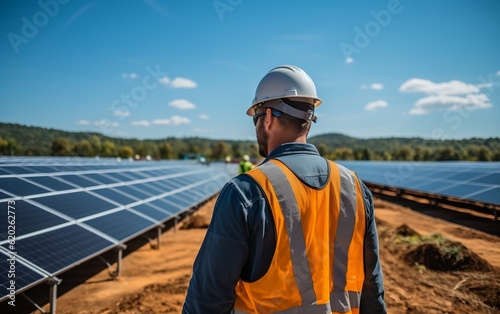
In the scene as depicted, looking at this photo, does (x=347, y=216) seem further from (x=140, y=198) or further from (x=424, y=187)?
(x=424, y=187)

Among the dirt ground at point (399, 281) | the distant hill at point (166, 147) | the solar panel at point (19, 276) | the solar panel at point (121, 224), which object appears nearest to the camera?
the solar panel at point (19, 276)

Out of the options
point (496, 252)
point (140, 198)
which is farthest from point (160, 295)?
point (496, 252)

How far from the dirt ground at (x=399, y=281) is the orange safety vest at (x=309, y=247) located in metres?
4.15

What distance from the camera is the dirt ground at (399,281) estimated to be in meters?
5.08

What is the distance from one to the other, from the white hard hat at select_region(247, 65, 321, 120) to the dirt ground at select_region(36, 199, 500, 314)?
466 cm

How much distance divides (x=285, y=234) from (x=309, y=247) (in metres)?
0.18

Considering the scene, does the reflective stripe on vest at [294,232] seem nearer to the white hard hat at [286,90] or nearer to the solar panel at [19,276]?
the white hard hat at [286,90]

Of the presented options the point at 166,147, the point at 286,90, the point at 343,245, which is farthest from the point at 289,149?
the point at 166,147

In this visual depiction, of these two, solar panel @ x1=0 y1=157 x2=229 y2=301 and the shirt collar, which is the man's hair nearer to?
the shirt collar

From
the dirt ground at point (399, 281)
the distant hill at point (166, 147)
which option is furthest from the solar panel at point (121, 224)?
the distant hill at point (166, 147)

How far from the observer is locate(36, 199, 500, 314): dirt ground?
16.7 feet

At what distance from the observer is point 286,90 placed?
74.6 inches

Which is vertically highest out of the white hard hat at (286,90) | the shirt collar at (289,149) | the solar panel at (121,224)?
the white hard hat at (286,90)

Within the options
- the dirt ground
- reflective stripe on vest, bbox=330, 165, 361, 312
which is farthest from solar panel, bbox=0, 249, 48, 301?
reflective stripe on vest, bbox=330, 165, 361, 312
